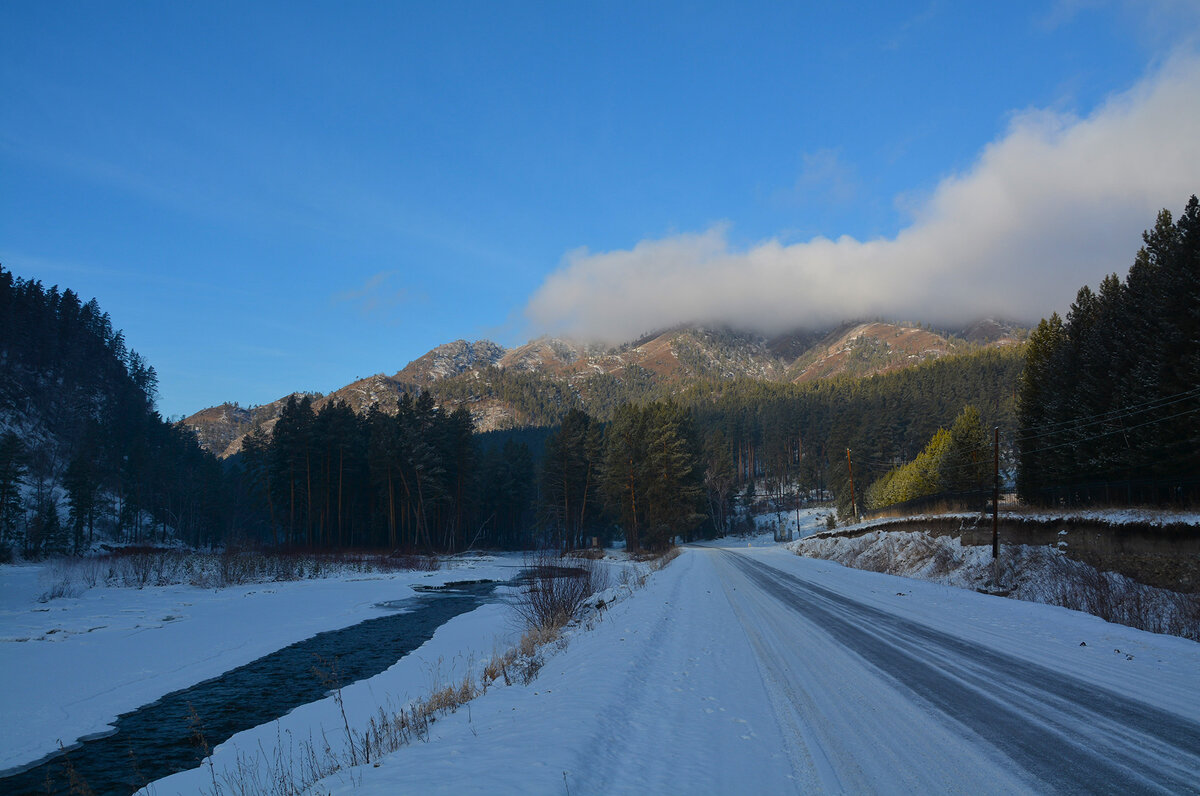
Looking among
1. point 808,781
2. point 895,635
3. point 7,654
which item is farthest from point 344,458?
point 808,781

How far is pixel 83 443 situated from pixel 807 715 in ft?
295

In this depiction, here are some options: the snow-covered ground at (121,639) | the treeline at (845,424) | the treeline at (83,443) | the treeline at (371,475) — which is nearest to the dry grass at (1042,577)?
the snow-covered ground at (121,639)

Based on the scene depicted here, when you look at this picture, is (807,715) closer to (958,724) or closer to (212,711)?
(958,724)

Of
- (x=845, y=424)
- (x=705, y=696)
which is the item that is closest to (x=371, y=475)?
(x=705, y=696)

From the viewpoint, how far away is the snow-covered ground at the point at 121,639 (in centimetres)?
1102

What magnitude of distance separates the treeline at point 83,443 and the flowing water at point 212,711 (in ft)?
161

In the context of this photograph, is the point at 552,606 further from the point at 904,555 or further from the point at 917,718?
the point at 904,555

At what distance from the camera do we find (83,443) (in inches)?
2729

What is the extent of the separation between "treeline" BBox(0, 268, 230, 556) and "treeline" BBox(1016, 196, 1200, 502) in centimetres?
7426

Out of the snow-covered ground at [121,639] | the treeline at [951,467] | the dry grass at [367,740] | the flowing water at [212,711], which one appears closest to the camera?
the dry grass at [367,740]

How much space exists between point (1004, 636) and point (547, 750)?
1098 cm

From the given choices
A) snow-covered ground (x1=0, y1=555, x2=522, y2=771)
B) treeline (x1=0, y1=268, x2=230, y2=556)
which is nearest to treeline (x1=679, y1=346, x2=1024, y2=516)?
snow-covered ground (x1=0, y1=555, x2=522, y2=771)

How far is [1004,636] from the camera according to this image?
11.8 m

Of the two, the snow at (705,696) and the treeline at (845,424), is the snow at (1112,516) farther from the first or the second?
the treeline at (845,424)
